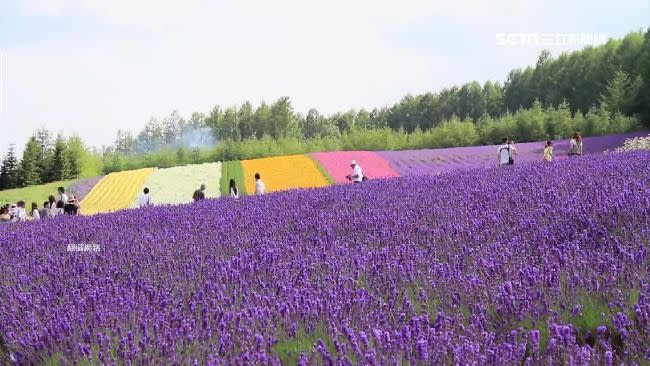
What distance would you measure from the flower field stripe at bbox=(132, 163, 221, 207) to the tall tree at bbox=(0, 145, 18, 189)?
1557 cm

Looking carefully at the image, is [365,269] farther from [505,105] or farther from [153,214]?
[505,105]

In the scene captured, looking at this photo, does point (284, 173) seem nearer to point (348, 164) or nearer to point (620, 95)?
point (348, 164)

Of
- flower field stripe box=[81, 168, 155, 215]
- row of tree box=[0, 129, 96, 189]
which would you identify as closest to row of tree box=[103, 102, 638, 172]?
row of tree box=[0, 129, 96, 189]

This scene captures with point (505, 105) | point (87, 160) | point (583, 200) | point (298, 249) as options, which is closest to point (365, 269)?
point (298, 249)

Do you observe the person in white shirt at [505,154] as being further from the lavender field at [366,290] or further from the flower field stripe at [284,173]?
the flower field stripe at [284,173]

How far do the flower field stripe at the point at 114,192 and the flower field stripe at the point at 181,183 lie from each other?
15.8 inches

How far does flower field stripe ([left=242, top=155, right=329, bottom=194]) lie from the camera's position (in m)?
Result: 24.9

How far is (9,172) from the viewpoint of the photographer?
144 ft

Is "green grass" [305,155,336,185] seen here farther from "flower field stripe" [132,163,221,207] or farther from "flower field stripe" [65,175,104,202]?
"flower field stripe" [65,175,104,202]

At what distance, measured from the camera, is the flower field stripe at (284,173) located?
81.7 feet

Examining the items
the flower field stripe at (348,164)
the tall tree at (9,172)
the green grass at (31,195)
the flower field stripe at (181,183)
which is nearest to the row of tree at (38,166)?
the tall tree at (9,172)

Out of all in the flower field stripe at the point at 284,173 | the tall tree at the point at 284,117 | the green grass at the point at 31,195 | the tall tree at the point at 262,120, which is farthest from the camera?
the tall tree at the point at 262,120

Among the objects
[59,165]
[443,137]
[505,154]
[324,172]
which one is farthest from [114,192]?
[443,137]

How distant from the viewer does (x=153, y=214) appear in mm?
8039
